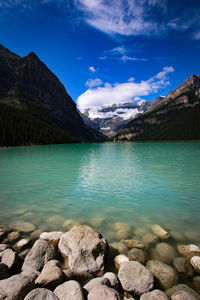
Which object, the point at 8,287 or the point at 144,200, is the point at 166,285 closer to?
the point at 8,287

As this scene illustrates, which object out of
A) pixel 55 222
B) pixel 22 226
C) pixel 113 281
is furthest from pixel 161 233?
pixel 22 226

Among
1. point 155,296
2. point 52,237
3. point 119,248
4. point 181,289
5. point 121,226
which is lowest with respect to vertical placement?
point 121,226

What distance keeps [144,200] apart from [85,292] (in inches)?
467

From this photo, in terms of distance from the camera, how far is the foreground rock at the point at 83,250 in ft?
22.7

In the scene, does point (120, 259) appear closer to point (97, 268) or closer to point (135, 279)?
point (97, 268)

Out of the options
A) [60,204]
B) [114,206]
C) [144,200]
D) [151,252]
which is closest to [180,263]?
[151,252]

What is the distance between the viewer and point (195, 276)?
21.6 ft

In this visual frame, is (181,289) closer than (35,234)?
Yes

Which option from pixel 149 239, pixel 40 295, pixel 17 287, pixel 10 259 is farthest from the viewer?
pixel 149 239

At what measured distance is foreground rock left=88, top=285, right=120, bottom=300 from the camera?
502cm

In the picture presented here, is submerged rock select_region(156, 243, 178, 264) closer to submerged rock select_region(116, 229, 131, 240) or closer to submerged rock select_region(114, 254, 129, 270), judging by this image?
submerged rock select_region(114, 254, 129, 270)

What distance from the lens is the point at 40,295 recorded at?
502 cm

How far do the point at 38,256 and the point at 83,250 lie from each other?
1.90 metres

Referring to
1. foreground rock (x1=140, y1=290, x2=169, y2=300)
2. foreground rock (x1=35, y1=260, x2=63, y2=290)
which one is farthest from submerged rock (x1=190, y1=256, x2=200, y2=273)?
foreground rock (x1=35, y1=260, x2=63, y2=290)
